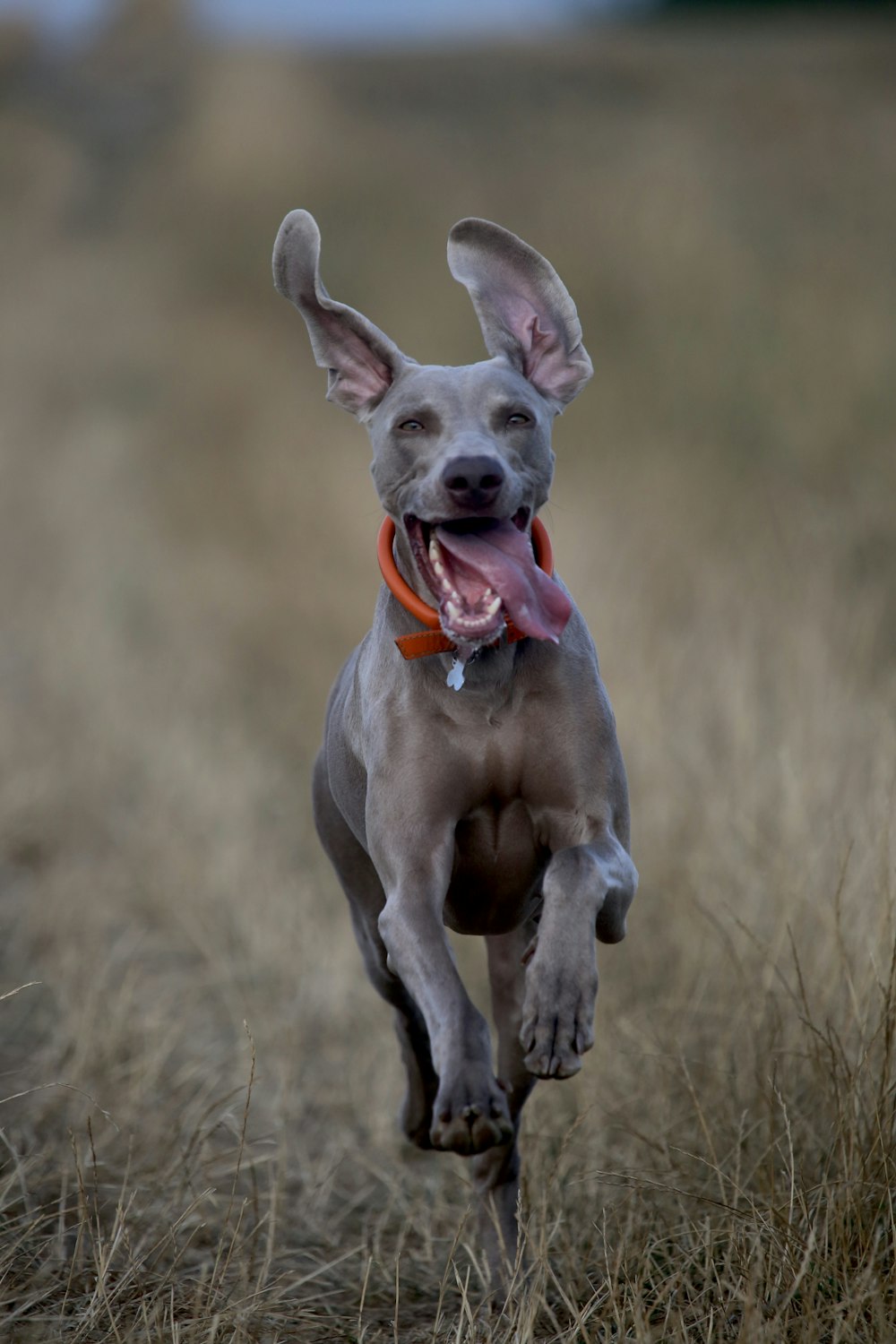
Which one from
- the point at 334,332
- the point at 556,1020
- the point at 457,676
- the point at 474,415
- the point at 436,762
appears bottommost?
the point at 556,1020

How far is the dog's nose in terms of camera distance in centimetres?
286

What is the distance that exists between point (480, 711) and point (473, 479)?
48 centimetres

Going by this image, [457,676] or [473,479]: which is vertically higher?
[473,479]

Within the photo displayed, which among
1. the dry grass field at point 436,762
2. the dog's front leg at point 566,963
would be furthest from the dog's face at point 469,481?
the dry grass field at point 436,762

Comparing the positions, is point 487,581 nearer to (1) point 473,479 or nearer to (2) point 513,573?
(2) point 513,573

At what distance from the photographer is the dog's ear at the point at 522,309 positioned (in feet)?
10.7

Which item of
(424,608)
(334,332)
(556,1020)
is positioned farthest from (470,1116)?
(334,332)

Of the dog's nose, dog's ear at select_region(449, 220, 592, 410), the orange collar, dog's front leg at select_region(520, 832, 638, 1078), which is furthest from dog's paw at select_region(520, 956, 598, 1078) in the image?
dog's ear at select_region(449, 220, 592, 410)

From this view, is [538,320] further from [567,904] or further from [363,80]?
[363,80]

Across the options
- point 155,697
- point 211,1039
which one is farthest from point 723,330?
point 211,1039

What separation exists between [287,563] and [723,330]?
11.3 ft

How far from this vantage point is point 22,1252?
3.59 meters

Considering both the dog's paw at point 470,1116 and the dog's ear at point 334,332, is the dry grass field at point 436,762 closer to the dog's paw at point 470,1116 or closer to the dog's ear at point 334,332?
the dog's paw at point 470,1116

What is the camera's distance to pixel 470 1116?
2684mm
